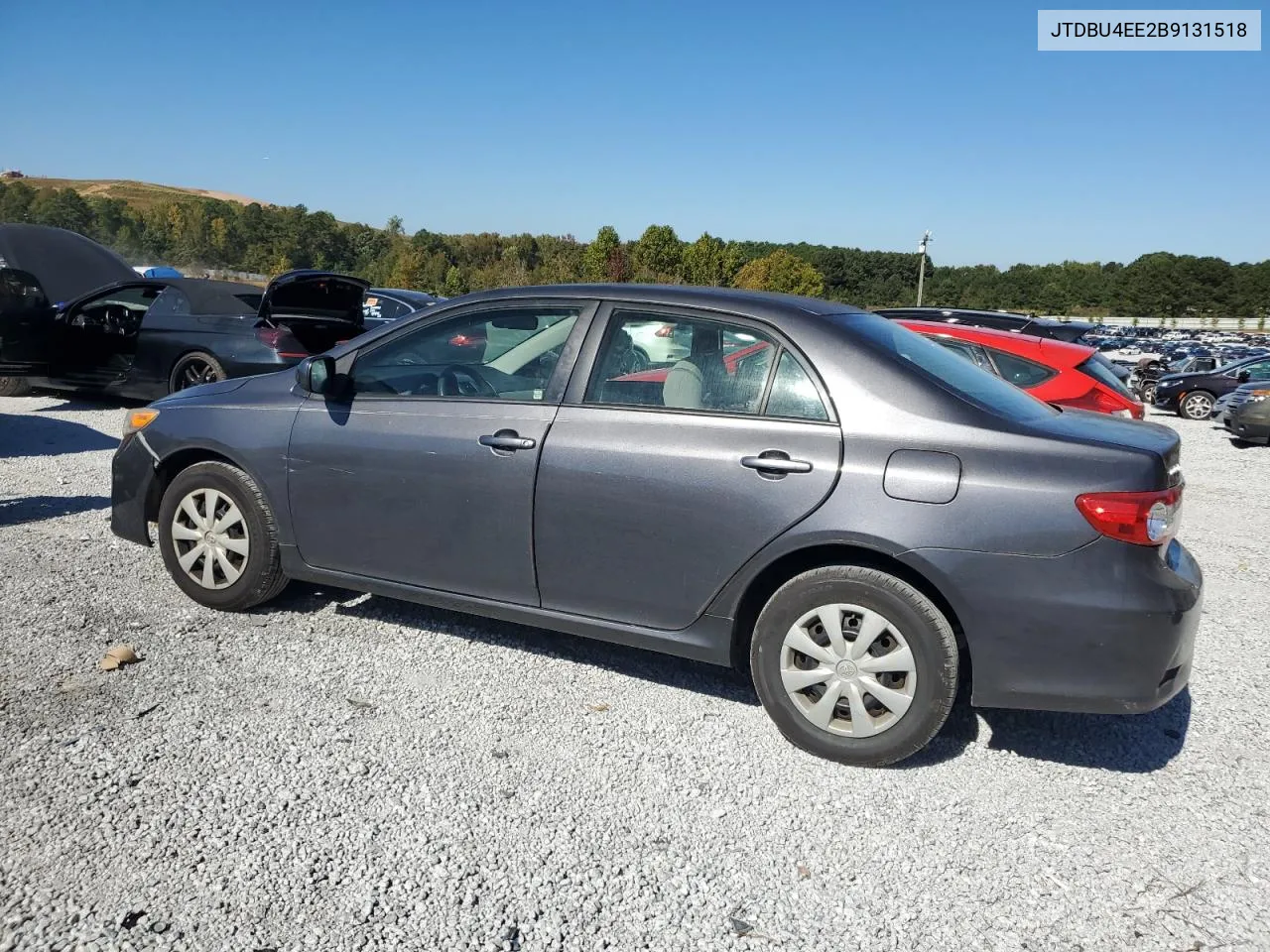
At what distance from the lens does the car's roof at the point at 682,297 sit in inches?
140

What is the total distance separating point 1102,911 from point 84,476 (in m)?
7.43

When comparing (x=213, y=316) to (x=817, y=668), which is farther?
(x=213, y=316)

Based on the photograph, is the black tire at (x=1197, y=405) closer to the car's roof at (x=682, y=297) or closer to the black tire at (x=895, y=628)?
the car's roof at (x=682, y=297)

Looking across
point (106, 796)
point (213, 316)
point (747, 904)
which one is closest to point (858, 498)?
point (747, 904)

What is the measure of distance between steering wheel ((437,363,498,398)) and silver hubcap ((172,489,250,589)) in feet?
3.80

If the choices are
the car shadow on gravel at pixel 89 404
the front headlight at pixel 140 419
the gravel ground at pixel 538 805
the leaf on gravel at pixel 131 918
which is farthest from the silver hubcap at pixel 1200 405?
the leaf on gravel at pixel 131 918

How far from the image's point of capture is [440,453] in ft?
12.4

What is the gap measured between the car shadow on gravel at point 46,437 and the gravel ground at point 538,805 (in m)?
4.59

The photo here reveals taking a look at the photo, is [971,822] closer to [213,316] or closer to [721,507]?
[721,507]

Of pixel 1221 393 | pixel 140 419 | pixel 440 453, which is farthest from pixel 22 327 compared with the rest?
pixel 1221 393

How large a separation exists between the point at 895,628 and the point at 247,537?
2.90 meters

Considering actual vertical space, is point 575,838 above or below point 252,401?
below

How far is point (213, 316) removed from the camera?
9766mm

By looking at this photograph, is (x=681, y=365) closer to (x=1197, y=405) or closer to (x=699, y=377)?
(x=699, y=377)
